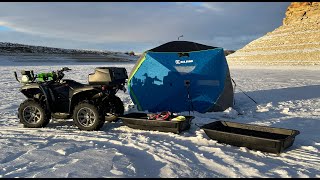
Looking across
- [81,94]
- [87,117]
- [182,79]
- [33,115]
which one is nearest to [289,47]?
[182,79]

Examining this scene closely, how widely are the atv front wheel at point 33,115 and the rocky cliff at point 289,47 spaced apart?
36.1m

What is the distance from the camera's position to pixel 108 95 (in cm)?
777

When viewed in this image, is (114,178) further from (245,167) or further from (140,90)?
(140,90)

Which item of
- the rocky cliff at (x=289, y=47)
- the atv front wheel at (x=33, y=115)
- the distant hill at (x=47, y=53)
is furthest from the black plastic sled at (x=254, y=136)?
the distant hill at (x=47, y=53)

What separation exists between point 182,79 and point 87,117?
2.98m

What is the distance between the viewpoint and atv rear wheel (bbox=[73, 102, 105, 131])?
7.56 m

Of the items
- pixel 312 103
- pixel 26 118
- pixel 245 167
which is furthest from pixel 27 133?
pixel 312 103

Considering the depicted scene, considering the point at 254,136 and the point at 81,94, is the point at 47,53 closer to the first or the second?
the point at 81,94

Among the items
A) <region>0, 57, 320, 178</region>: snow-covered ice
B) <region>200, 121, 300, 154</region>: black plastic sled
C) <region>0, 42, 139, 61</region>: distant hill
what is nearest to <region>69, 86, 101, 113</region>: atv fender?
<region>0, 57, 320, 178</region>: snow-covered ice

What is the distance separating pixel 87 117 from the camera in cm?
771

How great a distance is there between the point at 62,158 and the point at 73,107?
8.37 feet

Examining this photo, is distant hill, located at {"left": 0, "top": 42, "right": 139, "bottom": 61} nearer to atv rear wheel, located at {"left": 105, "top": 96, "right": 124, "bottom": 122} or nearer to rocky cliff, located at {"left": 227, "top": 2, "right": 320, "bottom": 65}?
rocky cliff, located at {"left": 227, "top": 2, "right": 320, "bottom": 65}

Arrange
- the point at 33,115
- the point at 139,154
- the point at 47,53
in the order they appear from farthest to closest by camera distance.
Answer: the point at 47,53, the point at 33,115, the point at 139,154

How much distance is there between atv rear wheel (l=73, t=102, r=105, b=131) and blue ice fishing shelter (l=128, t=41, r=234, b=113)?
7.79 feet
